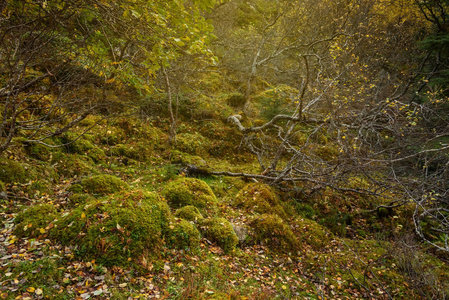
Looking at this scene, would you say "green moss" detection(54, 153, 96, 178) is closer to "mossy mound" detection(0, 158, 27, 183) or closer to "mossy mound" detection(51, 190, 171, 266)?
"mossy mound" detection(0, 158, 27, 183)

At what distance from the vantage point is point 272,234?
17.3ft

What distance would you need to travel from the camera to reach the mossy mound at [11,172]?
4.16 m

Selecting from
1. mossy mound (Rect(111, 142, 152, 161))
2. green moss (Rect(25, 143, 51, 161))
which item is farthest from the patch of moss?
mossy mound (Rect(111, 142, 152, 161))

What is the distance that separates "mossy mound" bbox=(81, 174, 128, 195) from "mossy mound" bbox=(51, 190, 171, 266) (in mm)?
1093

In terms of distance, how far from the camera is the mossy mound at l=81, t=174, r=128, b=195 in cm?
468

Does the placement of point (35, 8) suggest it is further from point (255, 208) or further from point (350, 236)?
point (350, 236)

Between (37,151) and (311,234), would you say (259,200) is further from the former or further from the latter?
(37,151)

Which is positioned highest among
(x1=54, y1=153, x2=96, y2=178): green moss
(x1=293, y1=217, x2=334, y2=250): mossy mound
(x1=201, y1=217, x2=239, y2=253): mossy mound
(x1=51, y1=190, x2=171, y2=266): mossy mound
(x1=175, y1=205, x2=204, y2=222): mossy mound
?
(x1=51, y1=190, x2=171, y2=266): mossy mound

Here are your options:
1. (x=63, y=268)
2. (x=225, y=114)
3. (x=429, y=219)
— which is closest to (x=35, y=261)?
(x=63, y=268)

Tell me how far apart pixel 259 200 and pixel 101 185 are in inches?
163

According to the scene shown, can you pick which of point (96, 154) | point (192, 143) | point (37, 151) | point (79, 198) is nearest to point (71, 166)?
point (37, 151)

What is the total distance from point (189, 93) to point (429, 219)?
10729 millimetres

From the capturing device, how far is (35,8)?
4051mm

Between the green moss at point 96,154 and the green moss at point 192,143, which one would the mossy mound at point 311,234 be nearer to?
the green moss at point 192,143
